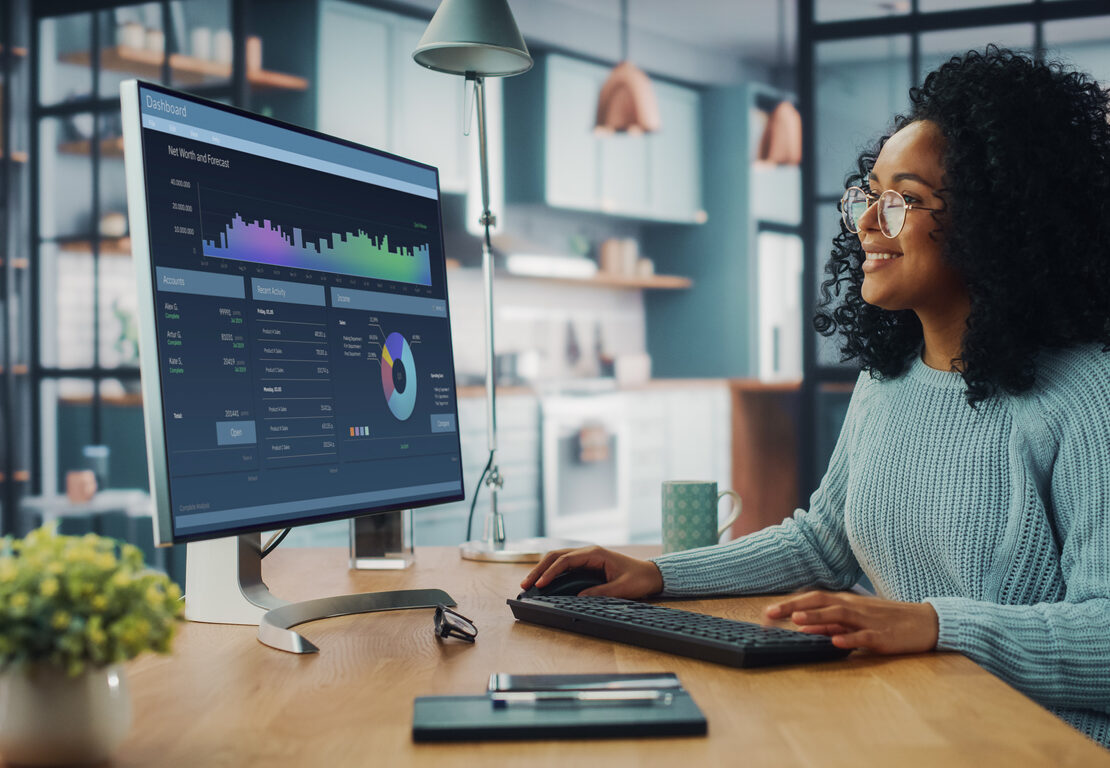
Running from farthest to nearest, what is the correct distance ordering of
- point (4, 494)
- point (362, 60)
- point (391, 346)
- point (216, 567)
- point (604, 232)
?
point (604, 232) → point (362, 60) → point (4, 494) → point (391, 346) → point (216, 567)

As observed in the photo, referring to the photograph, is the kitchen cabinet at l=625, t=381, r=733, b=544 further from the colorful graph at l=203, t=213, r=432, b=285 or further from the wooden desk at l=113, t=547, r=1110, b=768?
the wooden desk at l=113, t=547, r=1110, b=768

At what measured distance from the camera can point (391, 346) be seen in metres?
1.19

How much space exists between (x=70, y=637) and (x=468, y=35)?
1.24 m

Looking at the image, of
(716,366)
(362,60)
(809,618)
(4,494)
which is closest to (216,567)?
(809,618)

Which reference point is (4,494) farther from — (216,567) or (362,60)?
(216,567)

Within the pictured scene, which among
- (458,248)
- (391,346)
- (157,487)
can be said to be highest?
(458,248)

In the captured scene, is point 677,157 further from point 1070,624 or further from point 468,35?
point 1070,624

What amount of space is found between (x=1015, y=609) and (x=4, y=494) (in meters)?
3.97

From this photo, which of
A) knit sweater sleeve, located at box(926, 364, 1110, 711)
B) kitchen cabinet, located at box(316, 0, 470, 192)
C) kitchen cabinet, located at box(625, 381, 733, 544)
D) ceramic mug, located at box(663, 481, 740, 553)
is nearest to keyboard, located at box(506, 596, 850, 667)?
knit sweater sleeve, located at box(926, 364, 1110, 711)

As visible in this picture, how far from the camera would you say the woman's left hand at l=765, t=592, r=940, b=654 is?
3.01ft

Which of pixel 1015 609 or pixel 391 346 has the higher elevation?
pixel 391 346

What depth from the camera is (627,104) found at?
5059 millimetres

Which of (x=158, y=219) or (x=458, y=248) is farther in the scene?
(x=458, y=248)

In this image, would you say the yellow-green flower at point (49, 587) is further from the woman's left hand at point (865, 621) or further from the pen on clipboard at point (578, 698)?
the woman's left hand at point (865, 621)
